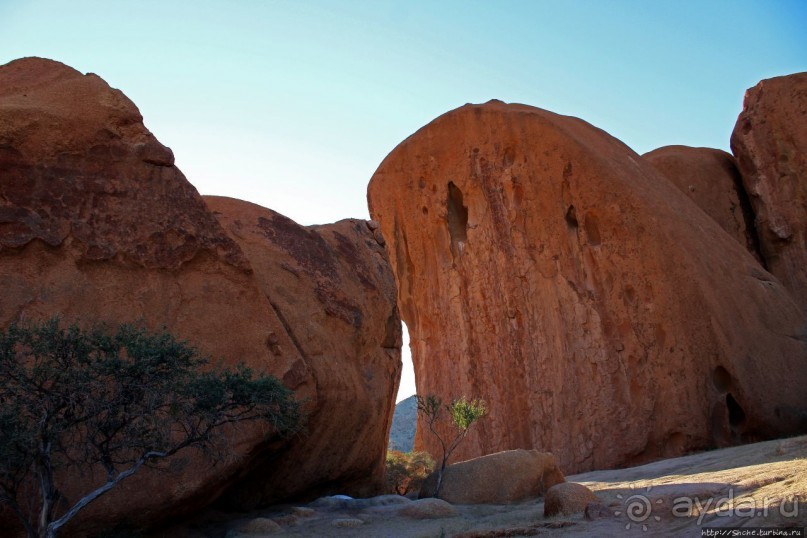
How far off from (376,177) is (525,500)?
1705 cm

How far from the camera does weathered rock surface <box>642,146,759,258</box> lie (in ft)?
96.3

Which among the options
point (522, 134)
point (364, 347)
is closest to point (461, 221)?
point (522, 134)

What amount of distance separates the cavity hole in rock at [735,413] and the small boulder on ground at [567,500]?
11.0 metres

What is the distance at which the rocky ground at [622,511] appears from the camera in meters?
7.63

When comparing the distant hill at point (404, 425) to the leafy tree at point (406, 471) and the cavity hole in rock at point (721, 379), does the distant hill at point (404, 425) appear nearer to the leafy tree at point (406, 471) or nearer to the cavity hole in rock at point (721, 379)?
the leafy tree at point (406, 471)

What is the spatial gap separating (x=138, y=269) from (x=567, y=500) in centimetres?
733

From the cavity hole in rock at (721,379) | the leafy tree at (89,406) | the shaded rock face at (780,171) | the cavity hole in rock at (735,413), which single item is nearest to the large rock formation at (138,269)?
the leafy tree at (89,406)

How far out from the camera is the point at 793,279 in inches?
1072

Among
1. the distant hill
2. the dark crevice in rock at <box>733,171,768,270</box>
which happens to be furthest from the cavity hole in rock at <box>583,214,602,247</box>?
the distant hill

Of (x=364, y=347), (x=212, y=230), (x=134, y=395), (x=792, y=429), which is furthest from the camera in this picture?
(x=792, y=429)

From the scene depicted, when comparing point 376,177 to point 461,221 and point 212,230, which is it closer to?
point 461,221

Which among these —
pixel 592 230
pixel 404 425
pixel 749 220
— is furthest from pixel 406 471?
pixel 404 425

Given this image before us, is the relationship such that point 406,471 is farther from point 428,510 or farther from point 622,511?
point 622,511

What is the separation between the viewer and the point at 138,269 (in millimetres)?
11602
